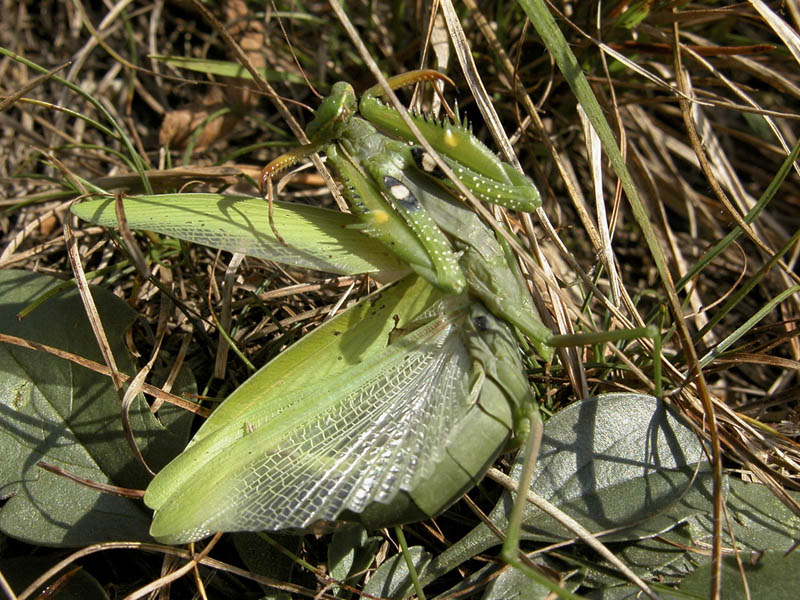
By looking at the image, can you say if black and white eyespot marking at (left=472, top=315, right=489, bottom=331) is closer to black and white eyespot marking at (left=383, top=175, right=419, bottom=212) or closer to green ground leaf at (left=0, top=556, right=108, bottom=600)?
black and white eyespot marking at (left=383, top=175, right=419, bottom=212)

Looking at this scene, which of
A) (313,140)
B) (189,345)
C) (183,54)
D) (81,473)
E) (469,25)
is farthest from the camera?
(183,54)

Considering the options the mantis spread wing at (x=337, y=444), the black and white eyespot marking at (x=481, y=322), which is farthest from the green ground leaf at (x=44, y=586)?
the black and white eyespot marking at (x=481, y=322)

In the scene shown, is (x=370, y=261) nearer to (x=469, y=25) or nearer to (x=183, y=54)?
(x=469, y=25)

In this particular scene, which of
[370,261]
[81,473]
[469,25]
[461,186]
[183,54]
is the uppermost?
[183,54]

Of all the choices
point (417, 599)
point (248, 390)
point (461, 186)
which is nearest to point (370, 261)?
point (461, 186)

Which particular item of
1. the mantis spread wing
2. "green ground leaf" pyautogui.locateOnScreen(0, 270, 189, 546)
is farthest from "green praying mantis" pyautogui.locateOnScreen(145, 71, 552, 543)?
"green ground leaf" pyautogui.locateOnScreen(0, 270, 189, 546)

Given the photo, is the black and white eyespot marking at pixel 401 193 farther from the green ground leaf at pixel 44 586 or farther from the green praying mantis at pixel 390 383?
the green ground leaf at pixel 44 586

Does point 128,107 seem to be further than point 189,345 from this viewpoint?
Yes
